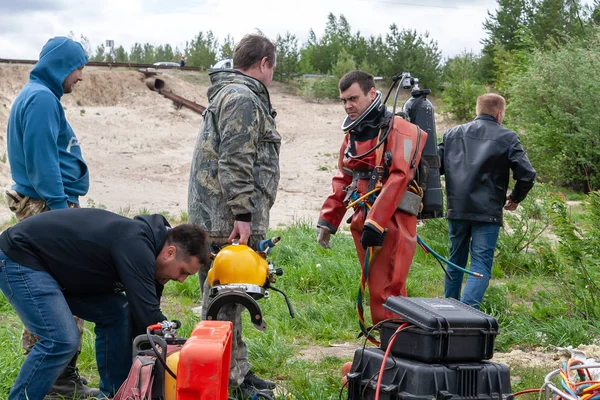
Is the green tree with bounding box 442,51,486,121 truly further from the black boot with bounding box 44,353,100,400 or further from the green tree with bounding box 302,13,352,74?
the black boot with bounding box 44,353,100,400

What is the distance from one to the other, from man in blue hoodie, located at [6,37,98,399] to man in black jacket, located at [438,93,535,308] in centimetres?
311

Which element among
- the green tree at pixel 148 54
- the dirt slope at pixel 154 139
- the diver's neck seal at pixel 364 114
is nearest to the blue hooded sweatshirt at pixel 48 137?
the diver's neck seal at pixel 364 114

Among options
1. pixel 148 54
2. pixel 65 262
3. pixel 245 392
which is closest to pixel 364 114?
pixel 245 392

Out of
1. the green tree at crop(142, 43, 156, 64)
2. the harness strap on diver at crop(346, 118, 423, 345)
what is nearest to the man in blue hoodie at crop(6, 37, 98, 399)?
the harness strap on diver at crop(346, 118, 423, 345)

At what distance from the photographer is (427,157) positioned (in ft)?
17.1

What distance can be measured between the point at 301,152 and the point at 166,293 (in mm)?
17092

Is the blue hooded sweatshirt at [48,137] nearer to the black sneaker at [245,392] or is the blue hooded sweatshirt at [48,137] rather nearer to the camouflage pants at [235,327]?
the camouflage pants at [235,327]

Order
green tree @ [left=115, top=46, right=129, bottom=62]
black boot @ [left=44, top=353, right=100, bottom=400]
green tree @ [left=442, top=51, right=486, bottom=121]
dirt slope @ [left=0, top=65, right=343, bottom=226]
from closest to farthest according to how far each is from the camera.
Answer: black boot @ [left=44, top=353, right=100, bottom=400] → dirt slope @ [left=0, top=65, right=343, bottom=226] → green tree @ [left=442, top=51, right=486, bottom=121] → green tree @ [left=115, top=46, right=129, bottom=62]

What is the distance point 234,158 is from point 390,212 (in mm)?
1112

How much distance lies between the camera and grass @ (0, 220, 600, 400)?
5023mm

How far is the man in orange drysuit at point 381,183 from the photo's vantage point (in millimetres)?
4848

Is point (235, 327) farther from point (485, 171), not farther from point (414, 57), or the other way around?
point (414, 57)

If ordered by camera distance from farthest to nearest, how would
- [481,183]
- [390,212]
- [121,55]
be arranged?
[121,55]
[481,183]
[390,212]

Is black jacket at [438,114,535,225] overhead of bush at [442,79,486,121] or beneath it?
overhead
